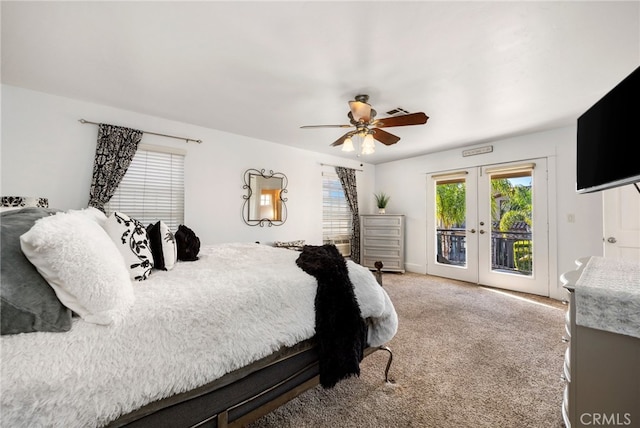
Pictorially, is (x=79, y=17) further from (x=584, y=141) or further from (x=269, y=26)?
(x=584, y=141)

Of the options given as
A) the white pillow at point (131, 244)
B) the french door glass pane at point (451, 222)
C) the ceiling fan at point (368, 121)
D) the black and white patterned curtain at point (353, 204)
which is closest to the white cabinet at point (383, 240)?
the black and white patterned curtain at point (353, 204)

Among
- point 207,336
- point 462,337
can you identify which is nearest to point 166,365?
point 207,336

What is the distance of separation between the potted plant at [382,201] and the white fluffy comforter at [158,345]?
4052mm

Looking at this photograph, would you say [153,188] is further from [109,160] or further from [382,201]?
[382,201]

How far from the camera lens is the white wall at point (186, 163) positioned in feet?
8.20

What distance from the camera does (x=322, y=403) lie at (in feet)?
5.17

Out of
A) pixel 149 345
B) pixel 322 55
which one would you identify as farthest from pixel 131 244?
pixel 322 55

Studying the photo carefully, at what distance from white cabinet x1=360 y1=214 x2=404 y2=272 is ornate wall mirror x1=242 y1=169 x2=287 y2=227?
197 centimetres

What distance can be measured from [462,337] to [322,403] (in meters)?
1.60

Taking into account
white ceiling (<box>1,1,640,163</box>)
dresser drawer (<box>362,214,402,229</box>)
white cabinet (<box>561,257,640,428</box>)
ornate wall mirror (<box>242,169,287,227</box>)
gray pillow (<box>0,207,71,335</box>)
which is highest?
white ceiling (<box>1,1,640,163</box>)

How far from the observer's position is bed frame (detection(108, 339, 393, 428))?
0.92 m

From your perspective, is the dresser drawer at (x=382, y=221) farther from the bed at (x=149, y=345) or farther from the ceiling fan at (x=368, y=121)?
the bed at (x=149, y=345)

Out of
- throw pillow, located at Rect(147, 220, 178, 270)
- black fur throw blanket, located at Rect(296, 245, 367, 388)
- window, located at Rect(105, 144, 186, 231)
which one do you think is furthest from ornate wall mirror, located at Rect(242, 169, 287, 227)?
black fur throw blanket, located at Rect(296, 245, 367, 388)

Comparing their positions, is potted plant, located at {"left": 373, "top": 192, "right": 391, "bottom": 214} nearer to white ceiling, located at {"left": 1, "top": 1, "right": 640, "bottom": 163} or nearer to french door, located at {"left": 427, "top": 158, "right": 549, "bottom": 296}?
french door, located at {"left": 427, "top": 158, "right": 549, "bottom": 296}
